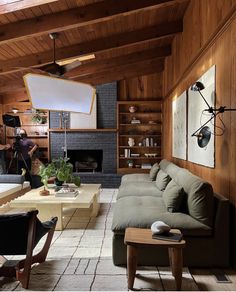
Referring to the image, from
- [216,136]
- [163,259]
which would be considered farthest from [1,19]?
[163,259]

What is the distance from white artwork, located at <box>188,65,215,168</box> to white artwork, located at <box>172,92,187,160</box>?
33 centimetres

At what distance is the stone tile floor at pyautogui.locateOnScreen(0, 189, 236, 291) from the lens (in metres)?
2.06

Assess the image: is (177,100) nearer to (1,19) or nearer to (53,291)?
(1,19)

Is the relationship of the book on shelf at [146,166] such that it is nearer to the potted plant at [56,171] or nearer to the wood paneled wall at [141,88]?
the wood paneled wall at [141,88]

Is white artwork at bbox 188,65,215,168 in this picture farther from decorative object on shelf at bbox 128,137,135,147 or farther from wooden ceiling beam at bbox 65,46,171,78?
decorative object on shelf at bbox 128,137,135,147

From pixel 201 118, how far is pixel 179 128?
1304 millimetres

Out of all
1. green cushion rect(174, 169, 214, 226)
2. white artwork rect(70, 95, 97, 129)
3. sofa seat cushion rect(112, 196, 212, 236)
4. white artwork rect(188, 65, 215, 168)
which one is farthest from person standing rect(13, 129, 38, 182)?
green cushion rect(174, 169, 214, 226)

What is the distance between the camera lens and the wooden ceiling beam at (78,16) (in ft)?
10.8

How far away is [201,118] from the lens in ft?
10.8

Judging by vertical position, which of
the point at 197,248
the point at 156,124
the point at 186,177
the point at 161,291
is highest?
the point at 156,124

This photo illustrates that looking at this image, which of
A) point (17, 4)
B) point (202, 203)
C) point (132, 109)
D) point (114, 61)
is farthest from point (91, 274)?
point (132, 109)

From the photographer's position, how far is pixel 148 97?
707 centimetres

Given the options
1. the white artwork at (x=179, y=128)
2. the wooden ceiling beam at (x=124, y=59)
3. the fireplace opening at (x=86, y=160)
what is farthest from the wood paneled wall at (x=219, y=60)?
the fireplace opening at (x=86, y=160)

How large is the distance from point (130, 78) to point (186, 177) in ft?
15.2
